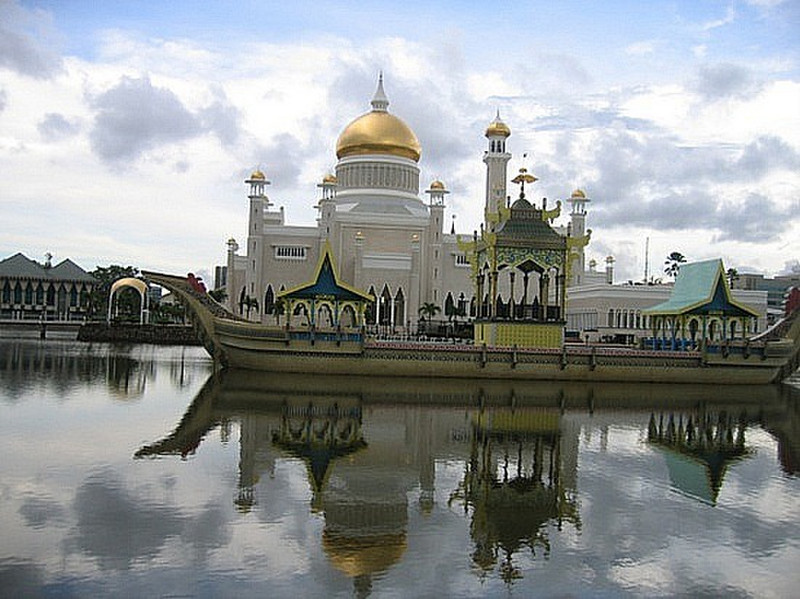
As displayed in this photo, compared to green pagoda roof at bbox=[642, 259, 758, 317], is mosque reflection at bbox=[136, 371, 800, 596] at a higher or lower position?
lower

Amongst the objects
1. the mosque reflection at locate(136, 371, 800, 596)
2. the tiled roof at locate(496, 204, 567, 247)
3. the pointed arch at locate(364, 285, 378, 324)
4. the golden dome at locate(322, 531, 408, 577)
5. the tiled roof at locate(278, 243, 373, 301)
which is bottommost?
the golden dome at locate(322, 531, 408, 577)

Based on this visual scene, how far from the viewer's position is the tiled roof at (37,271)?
69750mm

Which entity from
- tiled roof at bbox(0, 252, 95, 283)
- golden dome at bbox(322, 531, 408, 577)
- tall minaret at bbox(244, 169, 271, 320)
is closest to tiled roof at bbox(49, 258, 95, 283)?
tiled roof at bbox(0, 252, 95, 283)

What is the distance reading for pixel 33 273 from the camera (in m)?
70.4

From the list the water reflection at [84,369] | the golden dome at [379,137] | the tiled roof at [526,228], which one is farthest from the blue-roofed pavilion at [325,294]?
the golden dome at [379,137]

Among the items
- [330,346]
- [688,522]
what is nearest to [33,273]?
[330,346]

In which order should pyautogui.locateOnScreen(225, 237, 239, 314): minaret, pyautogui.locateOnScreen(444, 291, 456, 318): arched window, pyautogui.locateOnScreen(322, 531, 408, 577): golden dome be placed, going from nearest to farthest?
pyautogui.locateOnScreen(322, 531, 408, 577): golden dome → pyautogui.locateOnScreen(444, 291, 456, 318): arched window → pyautogui.locateOnScreen(225, 237, 239, 314): minaret

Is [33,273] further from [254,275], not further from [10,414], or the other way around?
[10,414]

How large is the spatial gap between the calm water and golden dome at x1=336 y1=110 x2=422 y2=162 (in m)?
33.9

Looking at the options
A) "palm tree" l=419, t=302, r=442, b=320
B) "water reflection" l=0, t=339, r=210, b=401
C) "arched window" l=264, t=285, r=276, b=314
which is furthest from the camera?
"arched window" l=264, t=285, r=276, b=314

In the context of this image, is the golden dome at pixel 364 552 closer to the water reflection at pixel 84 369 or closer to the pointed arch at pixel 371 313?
the water reflection at pixel 84 369

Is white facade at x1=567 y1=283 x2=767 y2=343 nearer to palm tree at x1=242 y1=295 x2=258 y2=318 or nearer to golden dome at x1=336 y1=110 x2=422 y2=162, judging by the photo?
golden dome at x1=336 y1=110 x2=422 y2=162

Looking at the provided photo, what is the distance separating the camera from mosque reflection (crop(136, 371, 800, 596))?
29.7 feet

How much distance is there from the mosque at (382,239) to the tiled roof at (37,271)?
24988mm
